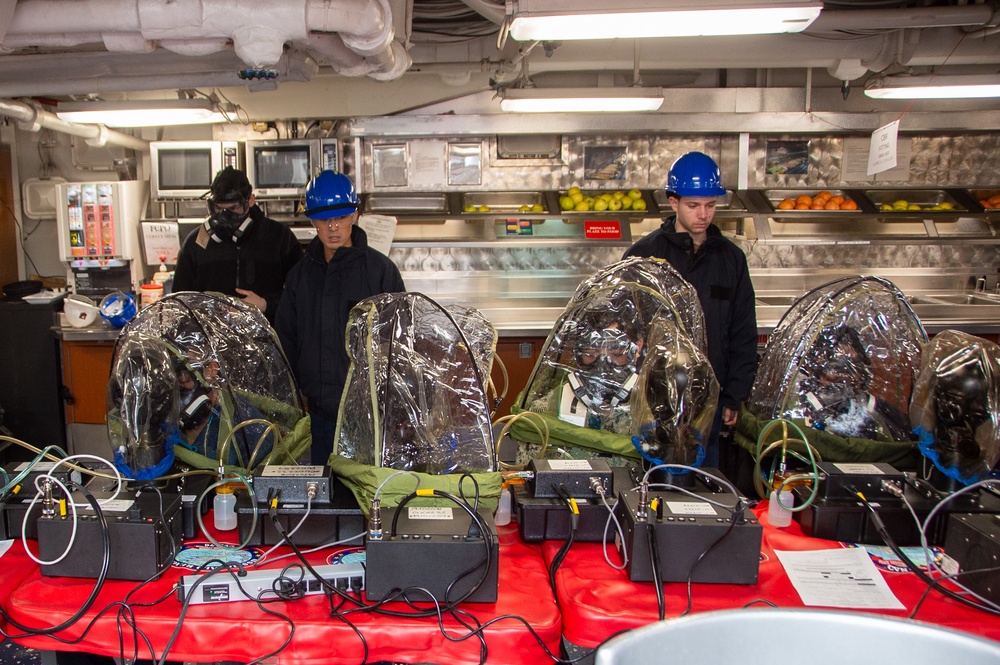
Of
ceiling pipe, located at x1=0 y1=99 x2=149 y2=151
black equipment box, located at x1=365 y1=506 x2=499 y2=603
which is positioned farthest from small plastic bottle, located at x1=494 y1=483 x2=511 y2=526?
ceiling pipe, located at x1=0 y1=99 x2=149 y2=151

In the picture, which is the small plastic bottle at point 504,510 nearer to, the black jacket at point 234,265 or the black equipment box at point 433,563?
the black equipment box at point 433,563

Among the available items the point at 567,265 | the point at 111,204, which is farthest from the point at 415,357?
the point at 111,204

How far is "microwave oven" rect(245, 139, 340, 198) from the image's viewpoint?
5.24 m

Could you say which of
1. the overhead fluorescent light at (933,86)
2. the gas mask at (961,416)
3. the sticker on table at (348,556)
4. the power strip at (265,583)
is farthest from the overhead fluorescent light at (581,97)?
the power strip at (265,583)

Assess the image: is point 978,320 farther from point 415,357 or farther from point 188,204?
point 188,204

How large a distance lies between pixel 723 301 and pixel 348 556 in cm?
195

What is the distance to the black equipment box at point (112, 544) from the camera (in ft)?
5.51

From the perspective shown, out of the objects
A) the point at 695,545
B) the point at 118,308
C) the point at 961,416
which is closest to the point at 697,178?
the point at 961,416

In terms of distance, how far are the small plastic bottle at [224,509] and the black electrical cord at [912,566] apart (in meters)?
1.62

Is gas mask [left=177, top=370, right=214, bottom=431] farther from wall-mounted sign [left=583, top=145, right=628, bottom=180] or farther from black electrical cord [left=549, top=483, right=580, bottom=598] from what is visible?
wall-mounted sign [left=583, top=145, right=628, bottom=180]

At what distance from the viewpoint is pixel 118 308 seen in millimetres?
4730

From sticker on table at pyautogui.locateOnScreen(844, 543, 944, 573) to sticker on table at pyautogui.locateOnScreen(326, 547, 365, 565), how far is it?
4.06ft

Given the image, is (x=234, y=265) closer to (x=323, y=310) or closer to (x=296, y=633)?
(x=323, y=310)

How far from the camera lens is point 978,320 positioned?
482 centimetres
